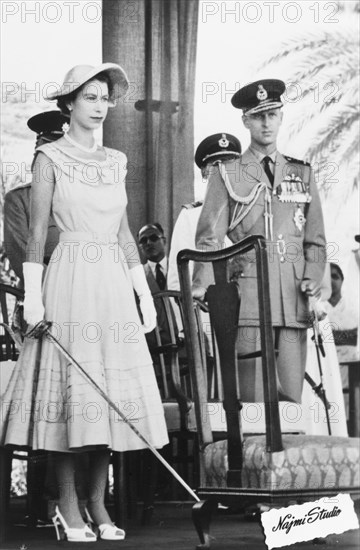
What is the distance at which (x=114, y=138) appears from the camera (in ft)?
15.1

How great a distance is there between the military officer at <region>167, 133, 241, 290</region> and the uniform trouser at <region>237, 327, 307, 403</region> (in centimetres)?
50

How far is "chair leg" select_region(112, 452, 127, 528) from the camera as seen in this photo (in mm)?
4234

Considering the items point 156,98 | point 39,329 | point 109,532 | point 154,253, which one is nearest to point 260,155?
point 156,98

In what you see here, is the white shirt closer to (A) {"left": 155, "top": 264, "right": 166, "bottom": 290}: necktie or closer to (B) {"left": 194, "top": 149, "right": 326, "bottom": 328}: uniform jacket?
(A) {"left": 155, "top": 264, "right": 166, "bottom": 290}: necktie

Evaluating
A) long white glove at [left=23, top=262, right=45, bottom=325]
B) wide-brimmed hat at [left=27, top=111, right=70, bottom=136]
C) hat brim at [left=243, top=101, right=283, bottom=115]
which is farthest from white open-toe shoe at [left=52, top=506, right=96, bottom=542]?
hat brim at [left=243, top=101, right=283, bottom=115]

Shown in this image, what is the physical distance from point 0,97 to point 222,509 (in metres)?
1.88

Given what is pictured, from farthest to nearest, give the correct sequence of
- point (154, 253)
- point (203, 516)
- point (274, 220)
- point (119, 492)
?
point (154, 253) < point (274, 220) < point (119, 492) < point (203, 516)

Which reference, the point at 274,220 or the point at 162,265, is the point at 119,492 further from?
the point at 274,220

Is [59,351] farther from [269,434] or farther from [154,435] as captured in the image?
[269,434]

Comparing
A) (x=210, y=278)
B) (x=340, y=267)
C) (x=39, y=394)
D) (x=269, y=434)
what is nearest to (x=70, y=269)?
(x=39, y=394)

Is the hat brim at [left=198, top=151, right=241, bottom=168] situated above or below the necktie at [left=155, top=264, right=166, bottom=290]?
above

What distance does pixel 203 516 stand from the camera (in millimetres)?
3586

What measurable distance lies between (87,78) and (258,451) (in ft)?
5.22

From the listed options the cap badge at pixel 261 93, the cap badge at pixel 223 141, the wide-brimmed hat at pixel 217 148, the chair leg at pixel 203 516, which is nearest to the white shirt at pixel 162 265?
the wide-brimmed hat at pixel 217 148
